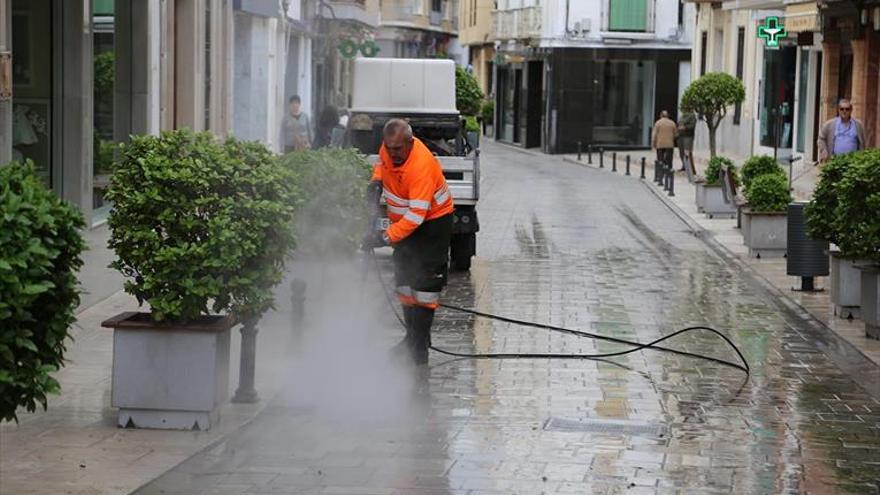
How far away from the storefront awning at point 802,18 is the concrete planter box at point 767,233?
618 inches

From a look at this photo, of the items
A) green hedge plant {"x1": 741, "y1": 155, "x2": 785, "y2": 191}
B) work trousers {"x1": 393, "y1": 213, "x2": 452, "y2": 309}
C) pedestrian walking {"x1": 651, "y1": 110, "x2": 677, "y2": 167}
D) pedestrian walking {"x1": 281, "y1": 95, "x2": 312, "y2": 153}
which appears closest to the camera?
work trousers {"x1": 393, "y1": 213, "x2": 452, "y2": 309}

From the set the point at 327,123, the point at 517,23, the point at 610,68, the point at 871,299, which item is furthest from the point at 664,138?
the point at 871,299

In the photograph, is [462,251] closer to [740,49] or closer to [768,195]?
[768,195]

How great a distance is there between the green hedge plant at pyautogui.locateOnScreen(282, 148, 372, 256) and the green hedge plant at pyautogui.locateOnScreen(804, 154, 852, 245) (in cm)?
433

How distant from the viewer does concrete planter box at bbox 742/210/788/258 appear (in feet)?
63.7

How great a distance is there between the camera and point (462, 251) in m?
17.8

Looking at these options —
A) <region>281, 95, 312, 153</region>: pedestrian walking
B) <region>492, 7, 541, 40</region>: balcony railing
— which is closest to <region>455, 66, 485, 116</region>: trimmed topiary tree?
<region>492, 7, 541, 40</region>: balcony railing

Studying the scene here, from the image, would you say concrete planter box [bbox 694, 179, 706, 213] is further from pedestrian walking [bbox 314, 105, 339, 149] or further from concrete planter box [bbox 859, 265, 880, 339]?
concrete planter box [bbox 859, 265, 880, 339]

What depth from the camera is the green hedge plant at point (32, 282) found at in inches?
237

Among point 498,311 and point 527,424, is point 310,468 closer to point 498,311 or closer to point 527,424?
point 527,424

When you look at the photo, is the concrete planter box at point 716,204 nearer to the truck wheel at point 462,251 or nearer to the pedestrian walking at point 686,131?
the truck wheel at point 462,251

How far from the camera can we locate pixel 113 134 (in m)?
19.0

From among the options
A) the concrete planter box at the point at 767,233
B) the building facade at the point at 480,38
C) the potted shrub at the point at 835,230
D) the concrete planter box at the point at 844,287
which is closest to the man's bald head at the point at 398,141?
the potted shrub at the point at 835,230

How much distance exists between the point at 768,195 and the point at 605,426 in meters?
10.4
